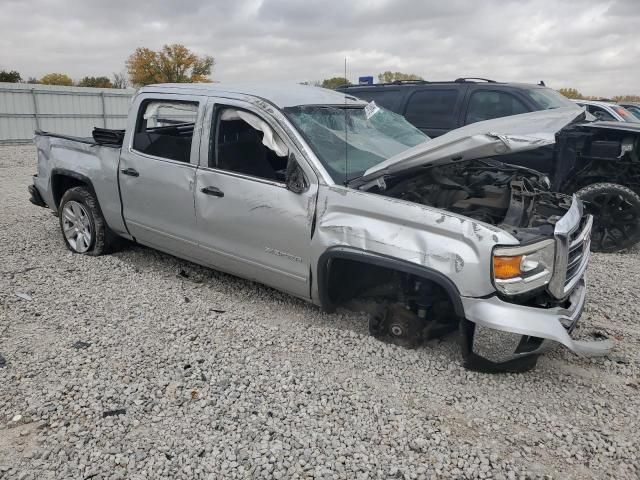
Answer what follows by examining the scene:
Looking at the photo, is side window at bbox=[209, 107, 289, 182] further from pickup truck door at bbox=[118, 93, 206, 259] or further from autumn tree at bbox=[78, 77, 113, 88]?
autumn tree at bbox=[78, 77, 113, 88]

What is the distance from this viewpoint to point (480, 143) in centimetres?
314

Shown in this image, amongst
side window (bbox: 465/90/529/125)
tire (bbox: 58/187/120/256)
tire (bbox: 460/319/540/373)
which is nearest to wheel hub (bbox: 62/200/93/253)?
tire (bbox: 58/187/120/256)

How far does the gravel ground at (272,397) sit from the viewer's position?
2518 mm

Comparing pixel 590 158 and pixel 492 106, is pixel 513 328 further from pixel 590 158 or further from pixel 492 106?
pixel 492 106

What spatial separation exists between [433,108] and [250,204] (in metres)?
4.29

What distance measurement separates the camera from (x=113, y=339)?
3.66 m

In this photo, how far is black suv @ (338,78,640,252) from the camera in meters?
6.06

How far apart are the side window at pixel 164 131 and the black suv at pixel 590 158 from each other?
152 inches

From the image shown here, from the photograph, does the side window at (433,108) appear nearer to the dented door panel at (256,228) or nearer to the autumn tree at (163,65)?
the dented door panel at (256,228)

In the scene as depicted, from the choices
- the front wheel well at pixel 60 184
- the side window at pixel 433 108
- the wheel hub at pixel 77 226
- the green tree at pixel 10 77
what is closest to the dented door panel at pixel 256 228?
the wheel hub at pixel 77 226

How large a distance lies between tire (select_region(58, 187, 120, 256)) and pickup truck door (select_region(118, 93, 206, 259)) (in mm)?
549

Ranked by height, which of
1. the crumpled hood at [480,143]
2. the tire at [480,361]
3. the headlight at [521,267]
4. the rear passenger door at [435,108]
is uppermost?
the rear passenger door at [435,108]

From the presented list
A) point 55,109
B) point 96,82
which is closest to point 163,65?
point 96,82

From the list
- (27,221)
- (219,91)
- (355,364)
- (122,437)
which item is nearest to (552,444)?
(355,364)
